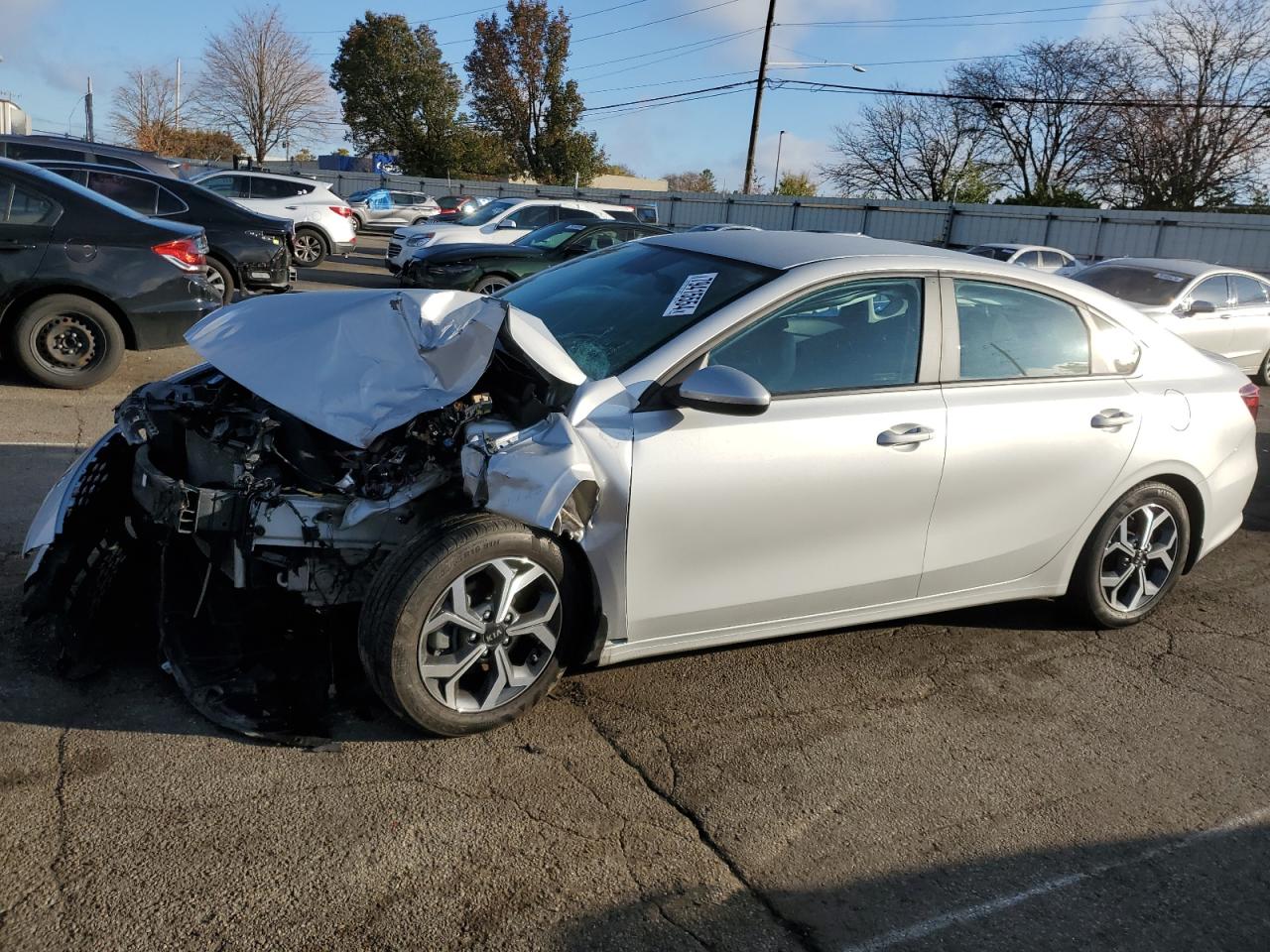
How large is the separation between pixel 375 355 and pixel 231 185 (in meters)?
19.1

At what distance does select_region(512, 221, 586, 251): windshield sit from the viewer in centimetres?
1470

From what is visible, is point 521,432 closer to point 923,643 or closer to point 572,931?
point 572,931

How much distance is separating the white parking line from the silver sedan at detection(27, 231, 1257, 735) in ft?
4.16

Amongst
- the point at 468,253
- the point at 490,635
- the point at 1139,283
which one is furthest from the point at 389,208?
the point at 490,635

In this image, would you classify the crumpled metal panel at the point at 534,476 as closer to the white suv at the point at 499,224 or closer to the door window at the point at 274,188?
the white suv at the point at 499,224

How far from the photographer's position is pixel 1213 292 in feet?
41.5

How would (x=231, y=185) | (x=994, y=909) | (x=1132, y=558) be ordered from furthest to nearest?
1. (x=231, y=185)
2. (x=1132, y=558)
3. (x=994, y=909)

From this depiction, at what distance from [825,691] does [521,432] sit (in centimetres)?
168

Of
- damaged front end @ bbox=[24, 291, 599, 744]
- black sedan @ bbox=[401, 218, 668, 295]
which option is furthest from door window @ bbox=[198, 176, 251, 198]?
damaged front end @ bbox=[24, 291, 599, 744]

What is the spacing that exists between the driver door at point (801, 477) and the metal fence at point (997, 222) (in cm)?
2484

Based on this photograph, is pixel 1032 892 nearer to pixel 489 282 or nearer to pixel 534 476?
pixel 534 476

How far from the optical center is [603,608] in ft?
11.7

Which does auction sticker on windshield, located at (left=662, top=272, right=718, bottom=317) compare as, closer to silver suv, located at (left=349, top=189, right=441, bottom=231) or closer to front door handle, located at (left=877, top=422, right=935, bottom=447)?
front door handle, located at (left=877, top=422, right=935, bottom=447)

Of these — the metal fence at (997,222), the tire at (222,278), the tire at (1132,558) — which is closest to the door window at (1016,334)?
the tire at (1132,558)
